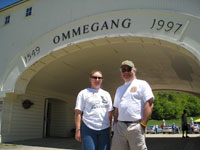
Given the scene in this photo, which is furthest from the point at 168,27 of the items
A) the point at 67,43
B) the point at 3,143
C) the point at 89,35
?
the point at 3,143

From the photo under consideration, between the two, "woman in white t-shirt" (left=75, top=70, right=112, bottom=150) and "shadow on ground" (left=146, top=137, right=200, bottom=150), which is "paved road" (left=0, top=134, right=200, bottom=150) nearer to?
"shadow on ground" (left=146, top=137, right=200, bottom=150)

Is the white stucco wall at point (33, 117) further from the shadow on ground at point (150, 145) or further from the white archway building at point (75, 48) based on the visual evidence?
the shadow on ground at point (150, 145)

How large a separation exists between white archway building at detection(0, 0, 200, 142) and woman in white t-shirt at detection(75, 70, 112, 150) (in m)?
3.63

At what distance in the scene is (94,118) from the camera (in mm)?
3264

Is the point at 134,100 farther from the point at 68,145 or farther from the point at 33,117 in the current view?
the point at 33,117

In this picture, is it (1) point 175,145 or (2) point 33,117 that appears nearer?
(1) point 175,145

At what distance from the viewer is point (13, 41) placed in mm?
9766

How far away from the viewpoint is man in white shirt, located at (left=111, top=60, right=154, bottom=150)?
2936 millimetres

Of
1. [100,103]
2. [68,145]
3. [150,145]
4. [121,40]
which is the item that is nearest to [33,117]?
[68,145]

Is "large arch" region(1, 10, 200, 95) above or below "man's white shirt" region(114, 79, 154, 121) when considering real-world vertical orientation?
above

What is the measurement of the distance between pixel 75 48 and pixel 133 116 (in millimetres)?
5312

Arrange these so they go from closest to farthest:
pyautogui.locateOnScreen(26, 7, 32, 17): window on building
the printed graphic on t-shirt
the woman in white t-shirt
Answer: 1. the woman in white t-shirt
2. the printed graphic on t-shirt
3. pyautogui.locateOnScreen(26, 7, 32, 17): window on building

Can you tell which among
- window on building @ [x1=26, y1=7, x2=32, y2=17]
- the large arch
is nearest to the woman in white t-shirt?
the large arch

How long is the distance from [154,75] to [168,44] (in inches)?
264
